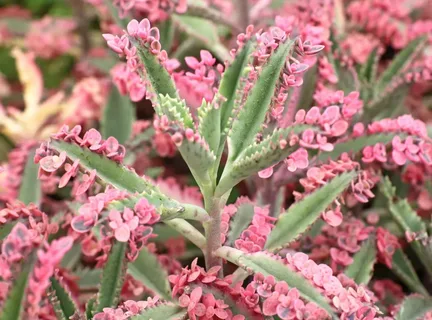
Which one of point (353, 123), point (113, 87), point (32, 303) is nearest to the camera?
point (32, 303)

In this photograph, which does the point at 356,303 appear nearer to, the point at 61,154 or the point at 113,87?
the point at 61,154

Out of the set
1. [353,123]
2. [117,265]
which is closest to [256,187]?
[353,123]

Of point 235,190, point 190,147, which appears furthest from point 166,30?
point 190,147

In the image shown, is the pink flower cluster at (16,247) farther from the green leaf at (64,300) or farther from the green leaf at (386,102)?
the green leaf at (386,102)

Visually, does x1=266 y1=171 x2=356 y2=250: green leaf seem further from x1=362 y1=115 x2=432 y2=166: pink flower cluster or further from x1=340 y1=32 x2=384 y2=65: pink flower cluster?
x1=340 y1=32 x2=384 y2=65: pink flower cluster

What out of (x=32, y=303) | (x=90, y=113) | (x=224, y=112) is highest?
(x=224, y=112)

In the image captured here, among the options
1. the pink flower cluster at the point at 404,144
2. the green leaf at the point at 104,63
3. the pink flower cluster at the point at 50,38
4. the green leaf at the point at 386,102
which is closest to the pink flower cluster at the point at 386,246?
the pink flower cluster at the point at 404,144

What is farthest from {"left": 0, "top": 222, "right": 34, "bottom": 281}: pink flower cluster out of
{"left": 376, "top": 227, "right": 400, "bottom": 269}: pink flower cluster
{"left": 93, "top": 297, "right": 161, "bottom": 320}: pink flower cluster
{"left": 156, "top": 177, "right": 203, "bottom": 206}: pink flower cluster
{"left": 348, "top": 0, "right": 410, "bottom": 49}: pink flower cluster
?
{"left": 348, "top": 0, "right": 410, "bottom": 49}: pink flower cluster
